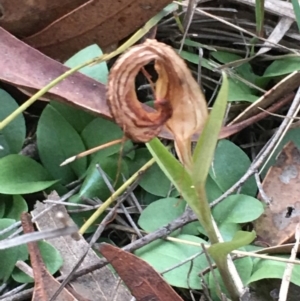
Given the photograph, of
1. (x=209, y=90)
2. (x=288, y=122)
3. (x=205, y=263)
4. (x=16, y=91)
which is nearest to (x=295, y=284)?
(x=205, y=263)

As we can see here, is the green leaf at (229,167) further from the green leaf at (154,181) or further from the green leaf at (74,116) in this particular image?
the green leaf at (74,116)

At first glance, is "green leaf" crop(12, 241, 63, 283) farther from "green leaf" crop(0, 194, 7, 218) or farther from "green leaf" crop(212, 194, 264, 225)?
"green leaf" crop(212, 194, 264, 225)

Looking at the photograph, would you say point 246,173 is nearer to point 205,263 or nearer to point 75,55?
point 205,263

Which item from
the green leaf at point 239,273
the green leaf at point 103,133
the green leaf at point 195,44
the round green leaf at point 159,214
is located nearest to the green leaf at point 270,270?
the green leaf at point 239,273

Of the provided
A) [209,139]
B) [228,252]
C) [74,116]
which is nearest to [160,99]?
[209,139]

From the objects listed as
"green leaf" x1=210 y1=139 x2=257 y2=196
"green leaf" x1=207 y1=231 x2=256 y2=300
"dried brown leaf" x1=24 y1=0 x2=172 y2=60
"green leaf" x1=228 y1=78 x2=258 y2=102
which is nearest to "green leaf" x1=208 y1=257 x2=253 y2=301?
"green leaf" x1=207 y1=231 x2=256 y2=300
